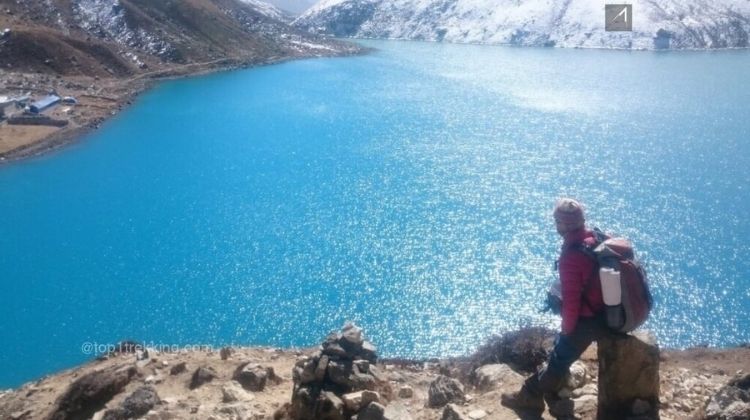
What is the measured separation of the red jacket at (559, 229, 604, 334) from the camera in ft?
21.9

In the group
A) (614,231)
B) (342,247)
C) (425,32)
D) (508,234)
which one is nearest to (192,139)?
(342,247)

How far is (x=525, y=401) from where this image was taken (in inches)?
303

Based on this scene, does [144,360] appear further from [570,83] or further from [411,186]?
[570,83]

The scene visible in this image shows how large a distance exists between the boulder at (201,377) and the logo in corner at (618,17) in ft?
356

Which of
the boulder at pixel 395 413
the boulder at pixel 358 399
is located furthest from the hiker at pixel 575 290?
the boulder at pixel 358 399

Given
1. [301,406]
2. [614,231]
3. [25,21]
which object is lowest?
[614,231]

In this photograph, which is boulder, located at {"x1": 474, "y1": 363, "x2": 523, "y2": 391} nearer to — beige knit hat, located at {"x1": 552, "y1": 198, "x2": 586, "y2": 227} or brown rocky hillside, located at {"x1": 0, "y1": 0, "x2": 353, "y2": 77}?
beige knit hat, located at {"x1": 552, "y1": 198, "x2": 586, "y2": 227}

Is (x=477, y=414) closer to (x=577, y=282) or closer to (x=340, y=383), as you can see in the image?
(x=340, y=383)

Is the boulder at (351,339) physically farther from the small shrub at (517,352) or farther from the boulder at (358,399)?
the small shrub at (517,352)

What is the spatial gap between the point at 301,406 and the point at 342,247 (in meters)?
20.8

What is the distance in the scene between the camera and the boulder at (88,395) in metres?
11.1

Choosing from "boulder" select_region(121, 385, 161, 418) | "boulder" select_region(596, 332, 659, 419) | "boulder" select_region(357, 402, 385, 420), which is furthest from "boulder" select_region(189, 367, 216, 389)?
"boulder" select_region(596, 332, 659, 419)

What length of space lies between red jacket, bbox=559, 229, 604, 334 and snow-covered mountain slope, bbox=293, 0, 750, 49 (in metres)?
107

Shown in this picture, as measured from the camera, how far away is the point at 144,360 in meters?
13.8
